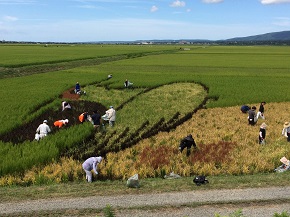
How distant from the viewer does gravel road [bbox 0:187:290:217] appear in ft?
28.1

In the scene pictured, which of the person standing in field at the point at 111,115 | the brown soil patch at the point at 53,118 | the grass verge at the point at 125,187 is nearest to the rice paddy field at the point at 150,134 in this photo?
the brown soil patch at the point at 53,118

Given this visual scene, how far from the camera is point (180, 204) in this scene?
8906 mm

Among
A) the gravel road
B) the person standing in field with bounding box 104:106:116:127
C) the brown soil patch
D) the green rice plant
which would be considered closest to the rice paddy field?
the green rice plant

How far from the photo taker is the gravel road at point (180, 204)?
28.1 feet

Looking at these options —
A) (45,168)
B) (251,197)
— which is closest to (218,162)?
(251,197)

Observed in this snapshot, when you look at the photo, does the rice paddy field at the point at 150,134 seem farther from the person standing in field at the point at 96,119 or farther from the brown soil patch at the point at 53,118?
the person standing in field at the point at 96,119

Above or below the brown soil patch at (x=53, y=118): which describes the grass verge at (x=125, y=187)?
below

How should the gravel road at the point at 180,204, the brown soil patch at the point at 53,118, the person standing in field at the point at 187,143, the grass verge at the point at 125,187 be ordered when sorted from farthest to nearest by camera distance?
the brown soil patch at the point at 53,118 < the person standing in field at the point at 187,143 < the grass verge at the point at 125,187 < the gravel road at the point at 180,204

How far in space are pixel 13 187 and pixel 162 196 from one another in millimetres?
4813

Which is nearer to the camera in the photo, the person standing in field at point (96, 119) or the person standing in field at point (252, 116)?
the person standing in field at point (96, 119)

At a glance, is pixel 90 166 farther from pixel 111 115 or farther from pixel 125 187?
pixel 111 115

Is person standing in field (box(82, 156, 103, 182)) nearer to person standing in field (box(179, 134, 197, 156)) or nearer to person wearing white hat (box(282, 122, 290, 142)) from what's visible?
person standing in field (box(179, 134, 197, 156))

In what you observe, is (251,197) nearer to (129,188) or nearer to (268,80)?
(129,188)

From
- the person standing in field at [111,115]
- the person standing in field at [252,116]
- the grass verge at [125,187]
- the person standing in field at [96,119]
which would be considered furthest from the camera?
the person standing in field at [111,115]
